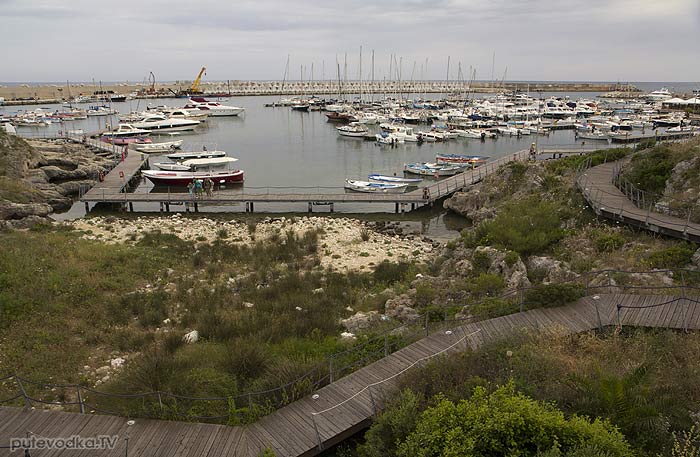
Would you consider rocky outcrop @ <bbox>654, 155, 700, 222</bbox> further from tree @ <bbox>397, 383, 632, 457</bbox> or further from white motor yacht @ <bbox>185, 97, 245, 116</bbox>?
white motor yacht @ <bbox>185, 97, 245, 116</bbox>

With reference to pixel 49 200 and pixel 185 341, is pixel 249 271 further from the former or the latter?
pixel 49 200

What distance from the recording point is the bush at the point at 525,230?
20641 millimetres

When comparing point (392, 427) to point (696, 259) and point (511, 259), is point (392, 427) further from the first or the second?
point (696, 259)

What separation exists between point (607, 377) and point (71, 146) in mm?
59447

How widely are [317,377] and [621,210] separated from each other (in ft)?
53.5

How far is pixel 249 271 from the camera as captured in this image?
22391 millimetres

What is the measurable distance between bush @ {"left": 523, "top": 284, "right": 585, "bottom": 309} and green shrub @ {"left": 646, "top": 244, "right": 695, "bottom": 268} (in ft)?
17.1

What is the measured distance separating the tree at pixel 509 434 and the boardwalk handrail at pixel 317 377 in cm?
357

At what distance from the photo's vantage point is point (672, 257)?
1688 cm

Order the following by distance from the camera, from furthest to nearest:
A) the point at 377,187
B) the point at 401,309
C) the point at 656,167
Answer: the point at 377,187, the point at 656,167, the point at 401,309

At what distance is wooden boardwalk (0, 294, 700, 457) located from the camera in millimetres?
9180

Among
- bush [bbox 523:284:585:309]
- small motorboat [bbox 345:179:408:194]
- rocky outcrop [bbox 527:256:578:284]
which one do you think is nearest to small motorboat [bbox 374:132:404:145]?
small motorboat [bbox 345:179:408:194]

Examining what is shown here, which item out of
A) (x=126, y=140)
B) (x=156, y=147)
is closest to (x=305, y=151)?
(x=156, y=147)

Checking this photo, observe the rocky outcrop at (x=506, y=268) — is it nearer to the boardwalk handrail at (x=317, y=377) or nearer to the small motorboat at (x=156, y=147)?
the boardwalk handrail at (x=317, y=377)
